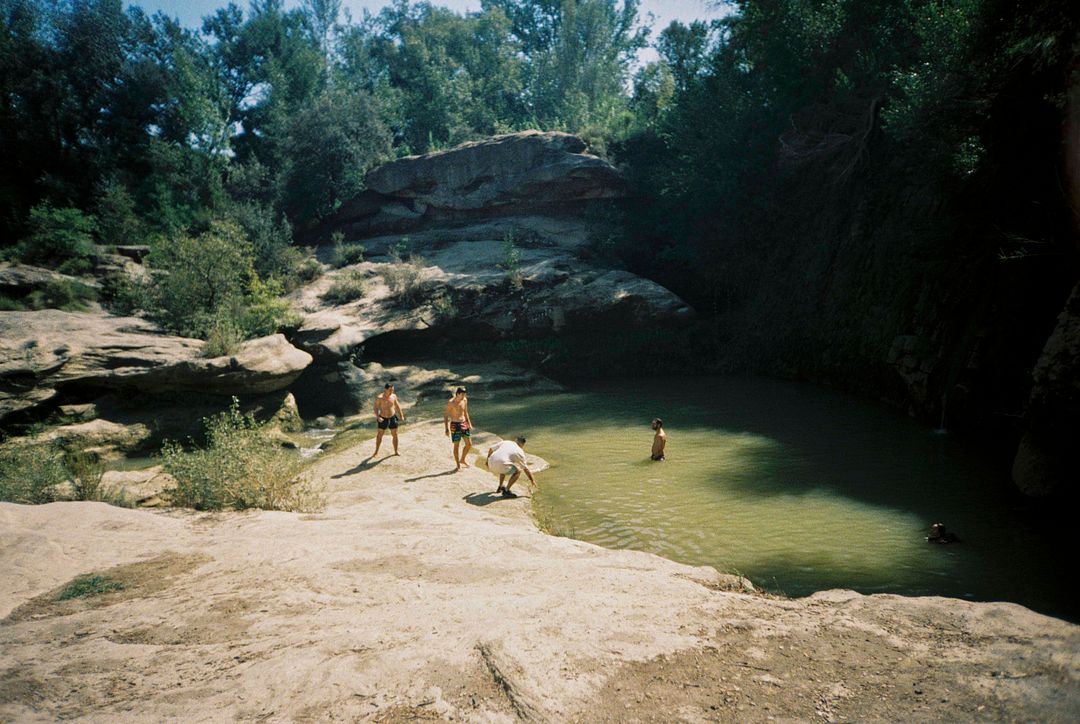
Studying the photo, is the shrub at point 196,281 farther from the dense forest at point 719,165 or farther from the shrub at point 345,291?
the shrub at point 345,291

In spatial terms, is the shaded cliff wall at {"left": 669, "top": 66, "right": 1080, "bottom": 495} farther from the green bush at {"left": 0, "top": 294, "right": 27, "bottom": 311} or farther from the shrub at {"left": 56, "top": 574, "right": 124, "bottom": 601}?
the green bush at {"left": 0, "top": 294, "right": 27, "bottom": 311}

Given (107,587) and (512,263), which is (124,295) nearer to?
(512,263)

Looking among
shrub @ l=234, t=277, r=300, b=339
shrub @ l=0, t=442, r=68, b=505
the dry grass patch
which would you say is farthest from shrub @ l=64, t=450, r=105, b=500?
shrub @ l=234, t=277, r=300, b=339

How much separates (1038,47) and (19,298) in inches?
870

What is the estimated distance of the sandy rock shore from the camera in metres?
3.36

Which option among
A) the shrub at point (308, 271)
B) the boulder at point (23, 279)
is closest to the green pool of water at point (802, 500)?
the boulder at point (23, 279)

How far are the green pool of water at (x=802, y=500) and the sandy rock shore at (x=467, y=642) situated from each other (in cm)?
199

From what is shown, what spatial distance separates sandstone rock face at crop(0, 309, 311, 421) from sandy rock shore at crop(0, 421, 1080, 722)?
8068 mm

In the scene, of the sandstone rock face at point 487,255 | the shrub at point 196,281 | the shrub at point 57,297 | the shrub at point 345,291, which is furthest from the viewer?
the shrub at point 345,291

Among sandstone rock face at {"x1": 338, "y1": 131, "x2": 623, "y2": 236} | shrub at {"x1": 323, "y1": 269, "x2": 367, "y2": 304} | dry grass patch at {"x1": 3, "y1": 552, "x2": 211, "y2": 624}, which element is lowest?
dry grass patch at {"x1": 3, "y1": 552, "x2": 211, "y2": 624}

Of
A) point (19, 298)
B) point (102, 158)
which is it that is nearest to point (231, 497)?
point (19, 298)

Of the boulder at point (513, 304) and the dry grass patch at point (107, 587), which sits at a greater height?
the boulder at point (513, 304)

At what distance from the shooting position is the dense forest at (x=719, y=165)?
36.1 ft

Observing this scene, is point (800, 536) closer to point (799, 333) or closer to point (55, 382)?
point (799, 333)
